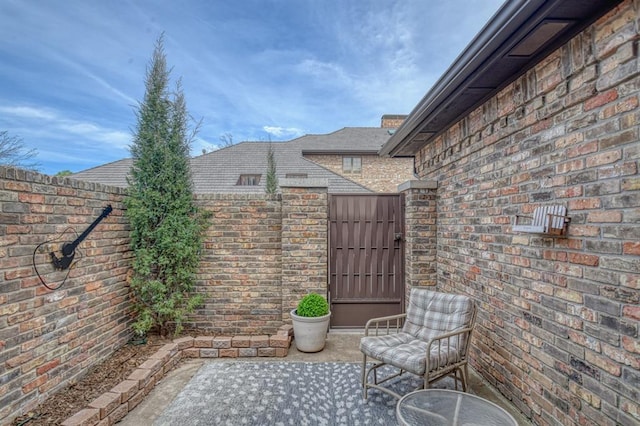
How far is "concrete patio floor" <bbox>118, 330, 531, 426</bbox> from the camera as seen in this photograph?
103 inches

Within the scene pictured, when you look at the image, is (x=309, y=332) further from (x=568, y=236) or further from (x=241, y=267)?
(x=568, y=236)

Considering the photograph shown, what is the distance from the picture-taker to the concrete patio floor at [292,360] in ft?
8.55

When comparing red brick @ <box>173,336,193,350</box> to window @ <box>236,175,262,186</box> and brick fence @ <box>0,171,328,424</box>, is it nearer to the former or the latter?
brick fence @ <box>0,171,328,424</box>

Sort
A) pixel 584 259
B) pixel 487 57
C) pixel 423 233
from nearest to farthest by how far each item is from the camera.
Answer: pixel 584 259
pixel 487 57
pixel 423 233

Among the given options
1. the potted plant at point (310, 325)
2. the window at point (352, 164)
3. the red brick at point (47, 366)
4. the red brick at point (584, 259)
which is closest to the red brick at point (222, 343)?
the potted plant at point (310, 325)

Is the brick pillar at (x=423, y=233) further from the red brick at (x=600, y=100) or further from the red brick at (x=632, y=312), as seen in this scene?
the red brick at (x=632, y=312)

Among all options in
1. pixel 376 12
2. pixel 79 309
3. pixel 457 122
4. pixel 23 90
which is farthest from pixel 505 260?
pixel 23 90

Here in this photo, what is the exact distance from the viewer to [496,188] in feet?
9.59

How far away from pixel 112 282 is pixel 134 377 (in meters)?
1.20

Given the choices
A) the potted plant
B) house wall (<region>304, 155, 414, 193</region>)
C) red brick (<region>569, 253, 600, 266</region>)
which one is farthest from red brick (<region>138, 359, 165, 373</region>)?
house wall (<region>304, 155, 414, 193</region>)

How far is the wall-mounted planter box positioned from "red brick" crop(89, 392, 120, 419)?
3.30 meters

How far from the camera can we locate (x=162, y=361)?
330cm

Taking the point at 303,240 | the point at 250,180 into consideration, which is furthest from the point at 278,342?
the point at 250,180

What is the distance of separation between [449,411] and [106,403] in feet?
8.03
